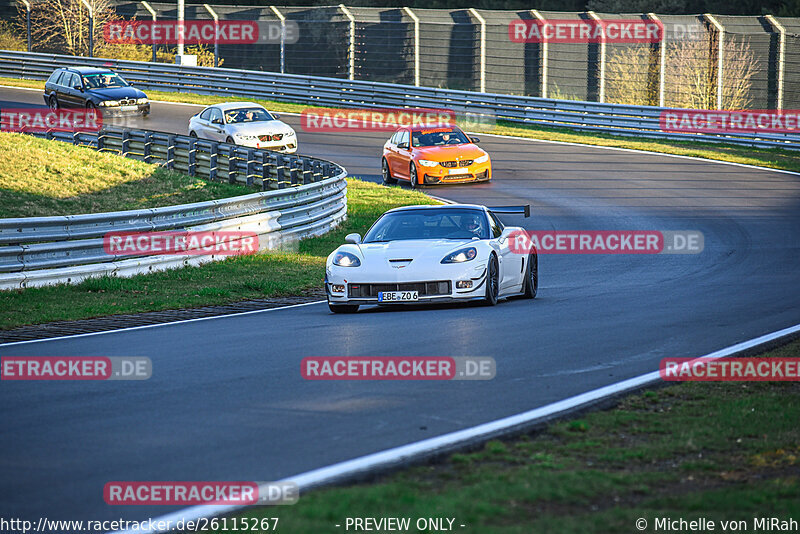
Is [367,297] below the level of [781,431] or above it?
below

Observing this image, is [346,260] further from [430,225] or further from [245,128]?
[245,128]

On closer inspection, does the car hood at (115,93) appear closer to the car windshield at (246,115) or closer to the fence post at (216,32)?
the car windshield at (246,115)

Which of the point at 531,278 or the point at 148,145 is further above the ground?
the point at 531,278

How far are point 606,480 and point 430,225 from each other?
796 cm

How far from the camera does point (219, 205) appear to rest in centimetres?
1692

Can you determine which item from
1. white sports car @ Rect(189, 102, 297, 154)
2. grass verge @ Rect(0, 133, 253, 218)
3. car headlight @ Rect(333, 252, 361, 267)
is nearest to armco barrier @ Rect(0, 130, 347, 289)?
grass verge @ Rect(0, 133, 253, 218)

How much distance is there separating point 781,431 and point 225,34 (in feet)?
143

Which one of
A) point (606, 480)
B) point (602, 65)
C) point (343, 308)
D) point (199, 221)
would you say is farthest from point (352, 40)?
point (606, 480)

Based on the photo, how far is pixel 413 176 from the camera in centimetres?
2720

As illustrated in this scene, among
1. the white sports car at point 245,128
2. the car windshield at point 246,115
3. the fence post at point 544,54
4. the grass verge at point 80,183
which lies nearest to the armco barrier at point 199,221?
the grass verge at point 80,183

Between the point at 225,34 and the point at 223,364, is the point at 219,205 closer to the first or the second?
the point at 223,364

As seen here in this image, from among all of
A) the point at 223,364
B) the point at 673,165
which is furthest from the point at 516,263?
the point at 673,165

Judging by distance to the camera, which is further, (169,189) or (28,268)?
(169,189)

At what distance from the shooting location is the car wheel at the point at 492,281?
40.3ft
